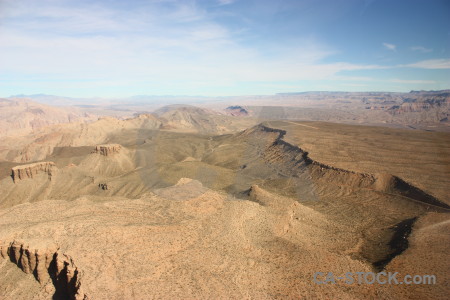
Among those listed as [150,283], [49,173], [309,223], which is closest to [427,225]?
[309,223]

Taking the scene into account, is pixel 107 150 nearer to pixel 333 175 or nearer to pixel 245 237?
pixel 333 175

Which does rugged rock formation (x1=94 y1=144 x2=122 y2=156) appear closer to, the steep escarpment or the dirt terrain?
the dirt terrain

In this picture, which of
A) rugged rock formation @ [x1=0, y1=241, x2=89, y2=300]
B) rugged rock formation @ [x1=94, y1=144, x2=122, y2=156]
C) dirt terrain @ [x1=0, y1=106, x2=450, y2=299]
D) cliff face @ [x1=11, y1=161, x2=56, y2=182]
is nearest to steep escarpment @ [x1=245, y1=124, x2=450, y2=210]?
dirt terrain @ [x1=0, y1=106, x2=450, y2=299]

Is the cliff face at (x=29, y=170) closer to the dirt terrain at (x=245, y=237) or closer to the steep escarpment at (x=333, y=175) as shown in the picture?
the dirt terrain at (x=245, y=237)

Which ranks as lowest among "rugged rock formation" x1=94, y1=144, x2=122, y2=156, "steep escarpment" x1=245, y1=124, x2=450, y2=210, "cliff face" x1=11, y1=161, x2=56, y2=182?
"cliff face" x1=11, y1=161, x2=56, y2=182

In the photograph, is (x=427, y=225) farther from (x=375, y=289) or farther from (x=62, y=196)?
(x=62, y=196)

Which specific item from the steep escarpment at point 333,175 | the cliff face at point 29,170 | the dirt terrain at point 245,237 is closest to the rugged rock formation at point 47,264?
the dirt terrain at point 245,237
